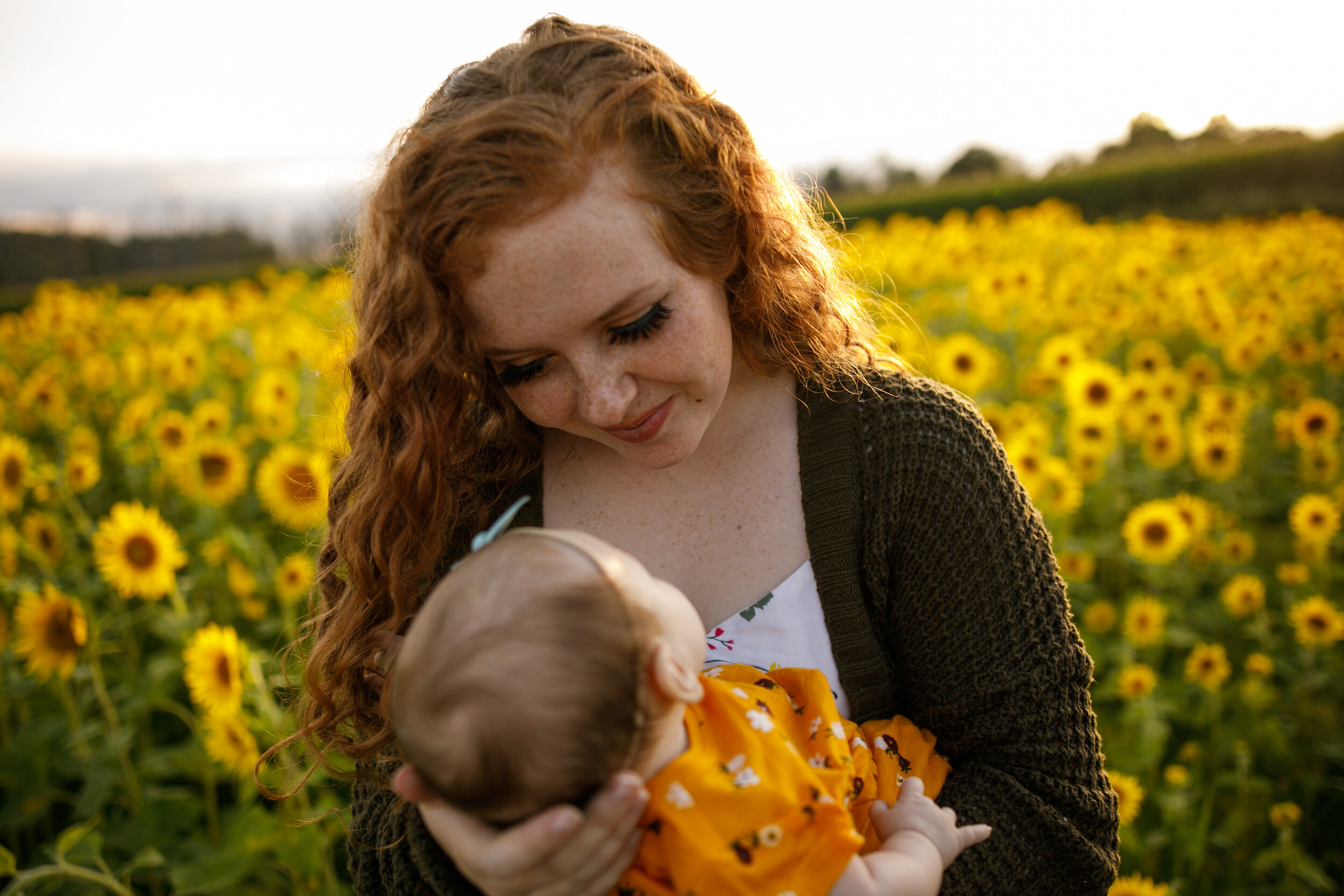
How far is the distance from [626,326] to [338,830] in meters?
1.67

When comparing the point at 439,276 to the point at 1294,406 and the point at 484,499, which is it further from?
the point at 1294,406

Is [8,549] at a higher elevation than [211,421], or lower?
lower

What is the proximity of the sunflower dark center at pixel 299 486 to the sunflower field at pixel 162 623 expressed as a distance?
0.01 m

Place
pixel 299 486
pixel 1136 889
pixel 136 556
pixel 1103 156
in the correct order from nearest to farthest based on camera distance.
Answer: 1. pixel 1136 889
2. pixel 136 556
3. pixel 299 486
4. pixel 1103 156

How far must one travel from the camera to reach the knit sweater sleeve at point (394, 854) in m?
1.31

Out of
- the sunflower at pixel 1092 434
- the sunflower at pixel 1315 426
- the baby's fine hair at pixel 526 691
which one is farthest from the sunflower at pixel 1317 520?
the baby's fine hair at pixel 526 691

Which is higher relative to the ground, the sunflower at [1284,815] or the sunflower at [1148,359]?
the sunflower at [1148,359]

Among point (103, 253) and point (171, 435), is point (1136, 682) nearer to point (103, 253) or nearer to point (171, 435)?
point (171, 435)

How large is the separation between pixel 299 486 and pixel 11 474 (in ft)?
3.03

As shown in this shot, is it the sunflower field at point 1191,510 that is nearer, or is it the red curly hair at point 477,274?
the red curly hair at point 477,274

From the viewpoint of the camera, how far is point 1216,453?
348cm

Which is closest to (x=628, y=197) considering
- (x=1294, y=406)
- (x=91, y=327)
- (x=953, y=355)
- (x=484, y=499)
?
(x=484, y=499)

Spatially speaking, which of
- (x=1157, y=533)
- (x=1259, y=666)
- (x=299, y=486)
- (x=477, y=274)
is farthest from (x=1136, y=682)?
(x=299, y=486)

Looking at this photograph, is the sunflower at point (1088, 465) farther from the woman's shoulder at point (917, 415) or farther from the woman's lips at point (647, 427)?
the woman's lips at point (647, 427)
